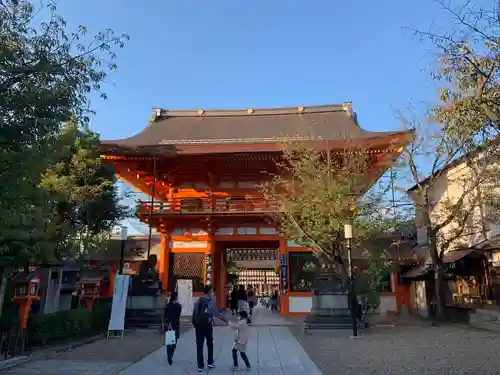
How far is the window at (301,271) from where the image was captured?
20.0m

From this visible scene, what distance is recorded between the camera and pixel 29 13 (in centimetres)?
630

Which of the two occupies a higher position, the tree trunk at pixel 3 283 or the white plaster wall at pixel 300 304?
the tree trunk at pixel 3 283

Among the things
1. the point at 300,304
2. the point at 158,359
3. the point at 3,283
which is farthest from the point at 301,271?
the point at 3,283

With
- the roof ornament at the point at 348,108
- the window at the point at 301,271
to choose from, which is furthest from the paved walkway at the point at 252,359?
the roof ornament at the point at 348,108

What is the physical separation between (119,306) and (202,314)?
20.8 feet

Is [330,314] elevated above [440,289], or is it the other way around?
[440,289]

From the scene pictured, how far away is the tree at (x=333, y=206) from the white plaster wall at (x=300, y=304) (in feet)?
14.4

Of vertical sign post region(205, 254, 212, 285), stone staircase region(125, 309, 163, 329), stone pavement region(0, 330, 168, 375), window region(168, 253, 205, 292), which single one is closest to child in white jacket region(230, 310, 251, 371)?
stone pavement region(0, 330, 168, 375)

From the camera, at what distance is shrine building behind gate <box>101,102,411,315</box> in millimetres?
19141

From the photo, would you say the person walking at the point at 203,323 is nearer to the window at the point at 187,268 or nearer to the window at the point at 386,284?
the window at the point at 187,268

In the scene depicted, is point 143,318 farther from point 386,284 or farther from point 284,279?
point 386,284

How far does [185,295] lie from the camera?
60.8 ft

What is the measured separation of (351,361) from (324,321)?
5.67m

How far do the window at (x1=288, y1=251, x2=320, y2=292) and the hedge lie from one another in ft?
29.4
